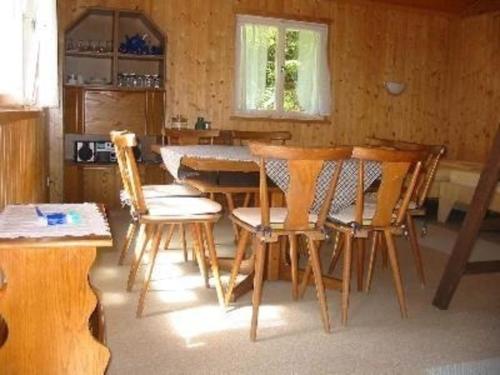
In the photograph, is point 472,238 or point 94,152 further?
point 94,152

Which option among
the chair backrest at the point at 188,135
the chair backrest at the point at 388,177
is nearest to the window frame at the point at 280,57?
the chair backrest at the point at 188,135

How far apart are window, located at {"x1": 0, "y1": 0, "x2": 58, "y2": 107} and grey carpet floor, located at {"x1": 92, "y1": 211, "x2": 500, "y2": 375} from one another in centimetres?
115

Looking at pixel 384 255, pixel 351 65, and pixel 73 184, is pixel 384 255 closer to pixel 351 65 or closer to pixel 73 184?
pixel 73 184

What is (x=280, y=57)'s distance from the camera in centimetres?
653

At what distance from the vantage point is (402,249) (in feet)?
14.4

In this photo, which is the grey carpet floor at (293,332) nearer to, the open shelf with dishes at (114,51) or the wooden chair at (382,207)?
the wooden chair at (382,207)

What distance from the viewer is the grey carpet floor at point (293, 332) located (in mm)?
2199

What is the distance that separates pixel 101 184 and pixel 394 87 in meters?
A: 3.71

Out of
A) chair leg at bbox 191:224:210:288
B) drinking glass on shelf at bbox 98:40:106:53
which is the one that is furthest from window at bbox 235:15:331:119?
chair leg at bbox 191:224:210:288

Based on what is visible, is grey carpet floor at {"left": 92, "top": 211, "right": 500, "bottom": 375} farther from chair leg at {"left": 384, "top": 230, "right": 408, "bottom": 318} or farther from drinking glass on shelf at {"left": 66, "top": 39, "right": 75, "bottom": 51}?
drinking glass on shelf at {"left": 66, "top": 39, "right": 75, "bottom": 51}

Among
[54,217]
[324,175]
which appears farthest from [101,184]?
[54,217]

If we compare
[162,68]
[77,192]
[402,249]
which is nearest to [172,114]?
[162,68]

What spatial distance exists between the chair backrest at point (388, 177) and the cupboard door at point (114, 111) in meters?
3.74

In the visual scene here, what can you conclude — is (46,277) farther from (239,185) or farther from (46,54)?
(46,54)
